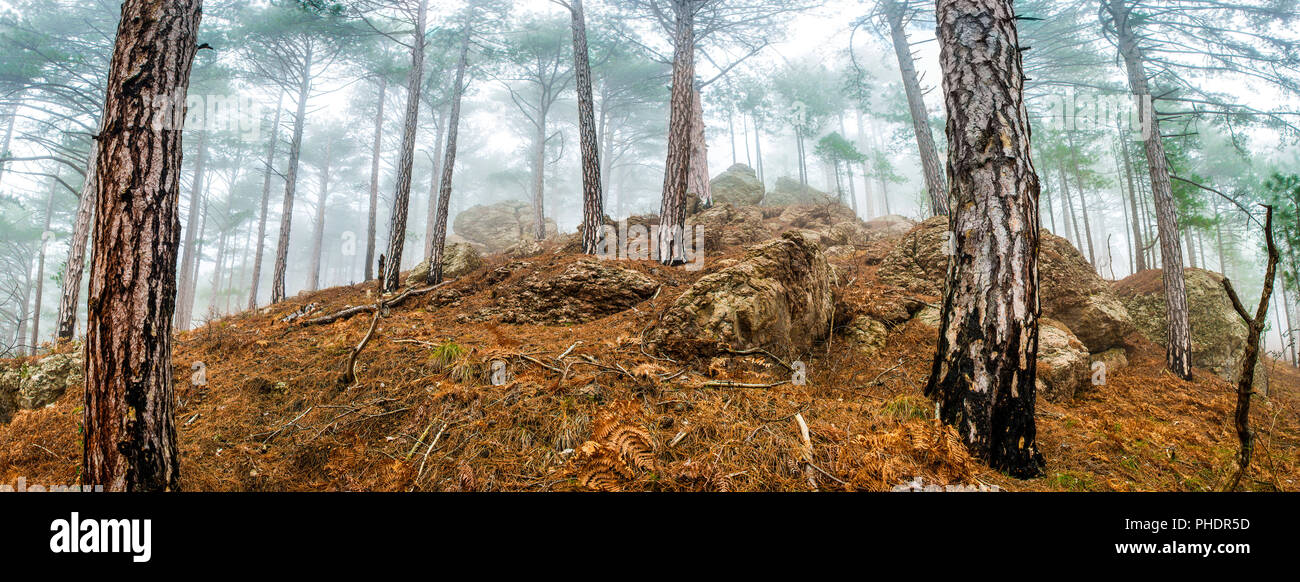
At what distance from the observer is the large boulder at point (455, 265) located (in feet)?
30.1

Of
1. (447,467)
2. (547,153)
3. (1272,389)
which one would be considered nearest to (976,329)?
(447,467)

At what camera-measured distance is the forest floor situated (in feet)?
8.16

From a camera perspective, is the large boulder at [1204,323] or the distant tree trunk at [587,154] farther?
the distant tree trunk at [587,154]

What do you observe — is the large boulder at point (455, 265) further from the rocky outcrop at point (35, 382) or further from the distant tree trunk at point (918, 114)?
the distant tree trunk at point (918, 114)

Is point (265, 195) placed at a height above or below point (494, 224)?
below

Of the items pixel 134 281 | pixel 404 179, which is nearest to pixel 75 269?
pixel 404 179

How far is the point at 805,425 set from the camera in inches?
109

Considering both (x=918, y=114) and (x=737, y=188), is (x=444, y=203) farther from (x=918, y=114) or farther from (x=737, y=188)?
(x=918, y=114)

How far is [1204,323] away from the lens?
7484 mm

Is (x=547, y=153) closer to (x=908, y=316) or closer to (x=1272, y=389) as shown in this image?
(x=908, y=316)

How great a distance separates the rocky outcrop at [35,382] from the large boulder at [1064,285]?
10615 mm

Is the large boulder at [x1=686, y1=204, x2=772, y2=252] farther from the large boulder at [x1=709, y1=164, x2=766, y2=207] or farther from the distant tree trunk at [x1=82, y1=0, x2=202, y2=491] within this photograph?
the distant tree trunk at [x1=82, y1=0, x2=202, y2=491]

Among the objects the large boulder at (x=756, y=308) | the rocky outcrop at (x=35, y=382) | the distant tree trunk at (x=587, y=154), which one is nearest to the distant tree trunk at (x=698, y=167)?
the distant tree trunk at (x=587, y=154)

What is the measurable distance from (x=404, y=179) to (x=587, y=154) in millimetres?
4268
